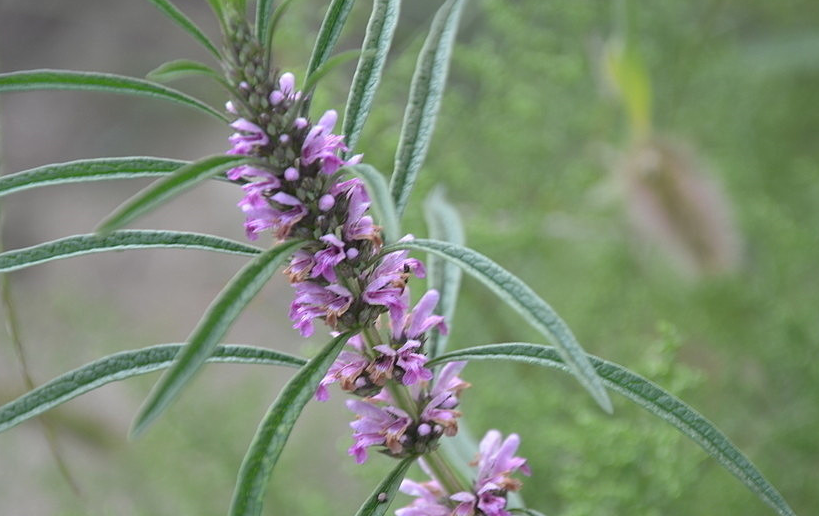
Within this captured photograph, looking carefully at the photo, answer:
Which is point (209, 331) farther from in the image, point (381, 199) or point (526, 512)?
point (526, 512)

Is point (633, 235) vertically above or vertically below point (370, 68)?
above

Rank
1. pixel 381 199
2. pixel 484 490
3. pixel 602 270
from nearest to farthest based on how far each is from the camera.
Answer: pixel 381 199 < pixel 484 490 < pixel 602 270

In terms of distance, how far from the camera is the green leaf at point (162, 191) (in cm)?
27

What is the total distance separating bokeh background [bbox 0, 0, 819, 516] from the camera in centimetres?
75

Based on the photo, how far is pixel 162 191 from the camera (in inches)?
11.5

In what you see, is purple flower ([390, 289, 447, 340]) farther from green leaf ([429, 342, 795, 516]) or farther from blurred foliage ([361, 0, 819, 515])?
blurred foliage ([361, 0, 819, 515])

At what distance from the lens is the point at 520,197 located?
3.41 feet

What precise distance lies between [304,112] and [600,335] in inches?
24.1

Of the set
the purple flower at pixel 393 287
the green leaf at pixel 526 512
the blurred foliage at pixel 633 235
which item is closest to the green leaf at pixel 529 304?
the purple flower at pixel 393 287

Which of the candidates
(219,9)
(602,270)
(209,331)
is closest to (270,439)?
(209,331)

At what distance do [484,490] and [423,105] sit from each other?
0.17 metres

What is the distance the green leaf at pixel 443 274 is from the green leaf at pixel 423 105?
0.16 ft

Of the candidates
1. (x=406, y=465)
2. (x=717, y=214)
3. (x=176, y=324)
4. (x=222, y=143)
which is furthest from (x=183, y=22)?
(x=222, y=143)

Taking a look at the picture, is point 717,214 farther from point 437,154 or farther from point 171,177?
point 171,177
